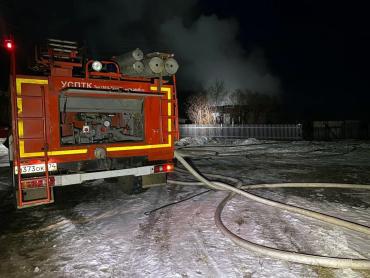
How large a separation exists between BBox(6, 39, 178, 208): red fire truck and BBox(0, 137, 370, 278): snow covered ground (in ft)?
2.23

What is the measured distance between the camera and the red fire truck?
601cm

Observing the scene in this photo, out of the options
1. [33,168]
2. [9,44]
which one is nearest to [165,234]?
[33,168]

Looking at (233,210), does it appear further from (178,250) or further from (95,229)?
(95,229)

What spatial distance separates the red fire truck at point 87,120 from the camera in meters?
6.01

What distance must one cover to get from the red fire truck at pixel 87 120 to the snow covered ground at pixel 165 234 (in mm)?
680

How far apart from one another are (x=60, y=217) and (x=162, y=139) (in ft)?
8.46

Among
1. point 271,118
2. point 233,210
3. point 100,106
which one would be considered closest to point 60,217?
point 100,106

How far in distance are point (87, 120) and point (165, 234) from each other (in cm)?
330

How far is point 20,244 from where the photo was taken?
5047mm

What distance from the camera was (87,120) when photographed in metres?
7.39

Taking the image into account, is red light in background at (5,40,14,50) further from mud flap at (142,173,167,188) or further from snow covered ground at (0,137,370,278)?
mud flap at (142,173,167,188)

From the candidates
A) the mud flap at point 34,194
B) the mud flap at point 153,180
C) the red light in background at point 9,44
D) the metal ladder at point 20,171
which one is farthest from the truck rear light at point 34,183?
the red light in background at point 9,44

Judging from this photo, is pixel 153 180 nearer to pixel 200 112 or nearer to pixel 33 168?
pixel 33 168

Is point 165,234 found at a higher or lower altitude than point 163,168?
lower
